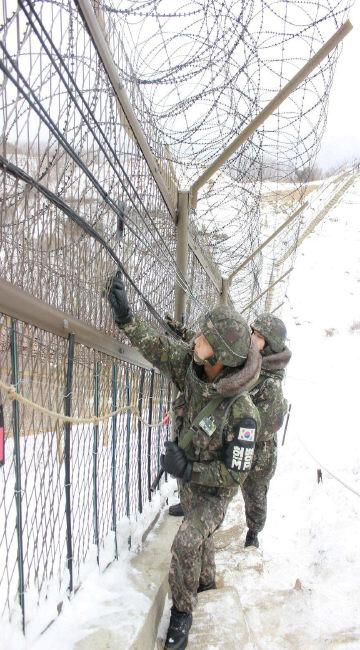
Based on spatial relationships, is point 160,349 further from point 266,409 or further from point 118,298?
point 266,409

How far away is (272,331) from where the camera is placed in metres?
3.73

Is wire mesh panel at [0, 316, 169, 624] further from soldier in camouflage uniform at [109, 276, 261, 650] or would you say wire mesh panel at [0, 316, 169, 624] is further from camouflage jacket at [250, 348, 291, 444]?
camouflage jacket at [250, 348, 291, 444]

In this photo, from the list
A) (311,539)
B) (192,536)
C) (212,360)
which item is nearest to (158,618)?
(192,536)

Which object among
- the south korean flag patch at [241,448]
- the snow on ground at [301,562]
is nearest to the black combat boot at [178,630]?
the snow on ground at [301,562]

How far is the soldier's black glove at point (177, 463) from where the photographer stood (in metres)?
2.40

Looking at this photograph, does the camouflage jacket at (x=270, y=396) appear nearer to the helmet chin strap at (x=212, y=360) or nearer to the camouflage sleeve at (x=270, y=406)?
the camouflage sleeve at (x=270, y=406)

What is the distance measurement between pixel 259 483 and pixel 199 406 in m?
1.50

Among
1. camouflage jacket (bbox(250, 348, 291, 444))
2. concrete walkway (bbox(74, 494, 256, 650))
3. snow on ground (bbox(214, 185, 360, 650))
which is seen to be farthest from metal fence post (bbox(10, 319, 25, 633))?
camouflage jacket (bbox(250, 348, 291, 444))

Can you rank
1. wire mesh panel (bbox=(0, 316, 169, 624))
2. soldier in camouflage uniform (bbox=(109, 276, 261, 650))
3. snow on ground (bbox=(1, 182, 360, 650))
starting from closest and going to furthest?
wire mesh panel (bbox=(0, 316, 169, 624))
snow on ground (bbox=(1, 182, 360, 650))
soldier in camouflage uniform (bbox=(109, 276, 261, 650))

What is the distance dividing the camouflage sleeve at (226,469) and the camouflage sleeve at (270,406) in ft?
3.72

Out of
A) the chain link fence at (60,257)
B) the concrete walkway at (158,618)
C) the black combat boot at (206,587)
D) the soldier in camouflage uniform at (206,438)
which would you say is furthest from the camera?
the black combat boot at (206,587)

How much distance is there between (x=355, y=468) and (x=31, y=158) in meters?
6.76

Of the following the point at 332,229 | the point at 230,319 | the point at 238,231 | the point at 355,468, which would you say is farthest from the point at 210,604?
the point at 332,229

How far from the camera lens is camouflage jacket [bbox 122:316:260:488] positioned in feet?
7.83
